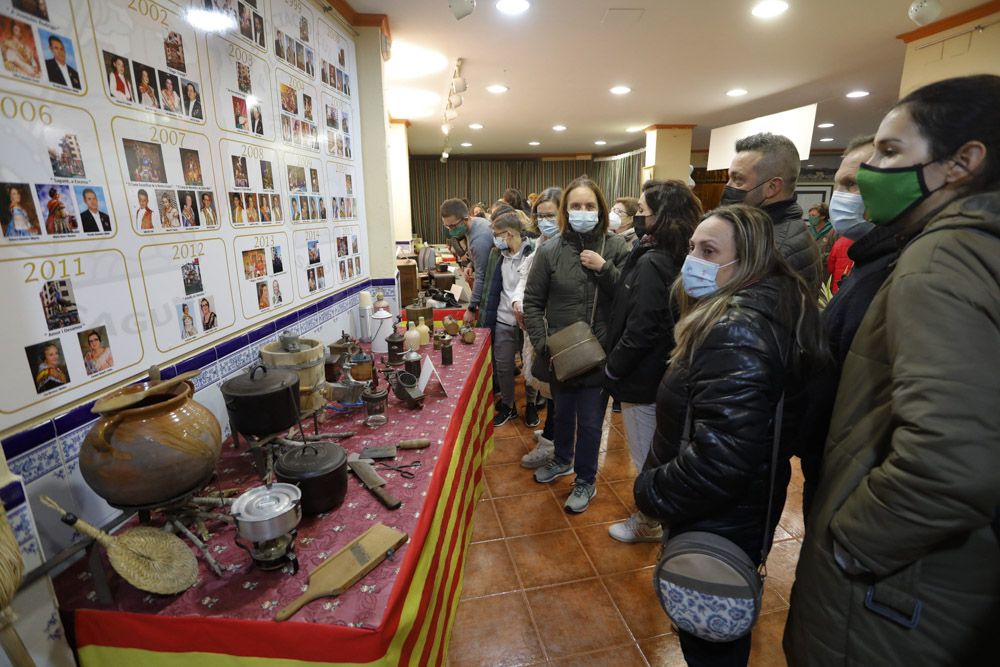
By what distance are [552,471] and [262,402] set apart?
182 centimetres

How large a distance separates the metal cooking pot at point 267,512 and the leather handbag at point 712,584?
A: 862 mm

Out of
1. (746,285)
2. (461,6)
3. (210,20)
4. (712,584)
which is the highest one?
(461,6)

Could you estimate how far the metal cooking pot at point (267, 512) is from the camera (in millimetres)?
901

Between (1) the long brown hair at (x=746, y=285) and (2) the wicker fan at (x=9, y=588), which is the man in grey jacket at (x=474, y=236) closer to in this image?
(1) the long brown hair at (x=746, y=285)

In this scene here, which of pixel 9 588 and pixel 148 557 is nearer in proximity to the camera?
pixel 9 588

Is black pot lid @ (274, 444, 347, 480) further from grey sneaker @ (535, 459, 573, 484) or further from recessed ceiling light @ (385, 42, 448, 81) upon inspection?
recessed ceiling light @ (385, 42, 448, 81)

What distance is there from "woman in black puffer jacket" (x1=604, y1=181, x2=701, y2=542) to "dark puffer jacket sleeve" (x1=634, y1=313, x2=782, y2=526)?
0.76 m

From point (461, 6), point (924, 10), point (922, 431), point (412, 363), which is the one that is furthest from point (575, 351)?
point (924, 10)

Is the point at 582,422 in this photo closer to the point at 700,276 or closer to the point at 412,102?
the point at 700,276

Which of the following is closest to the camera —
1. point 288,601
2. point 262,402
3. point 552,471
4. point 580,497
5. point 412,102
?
point 288,601

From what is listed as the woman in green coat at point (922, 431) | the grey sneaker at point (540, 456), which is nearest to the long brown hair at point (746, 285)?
the woman in green coat at point (922, 431)

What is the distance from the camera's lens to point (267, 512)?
3.05ft

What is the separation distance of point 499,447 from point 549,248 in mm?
1429

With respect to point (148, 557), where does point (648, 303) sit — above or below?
above
